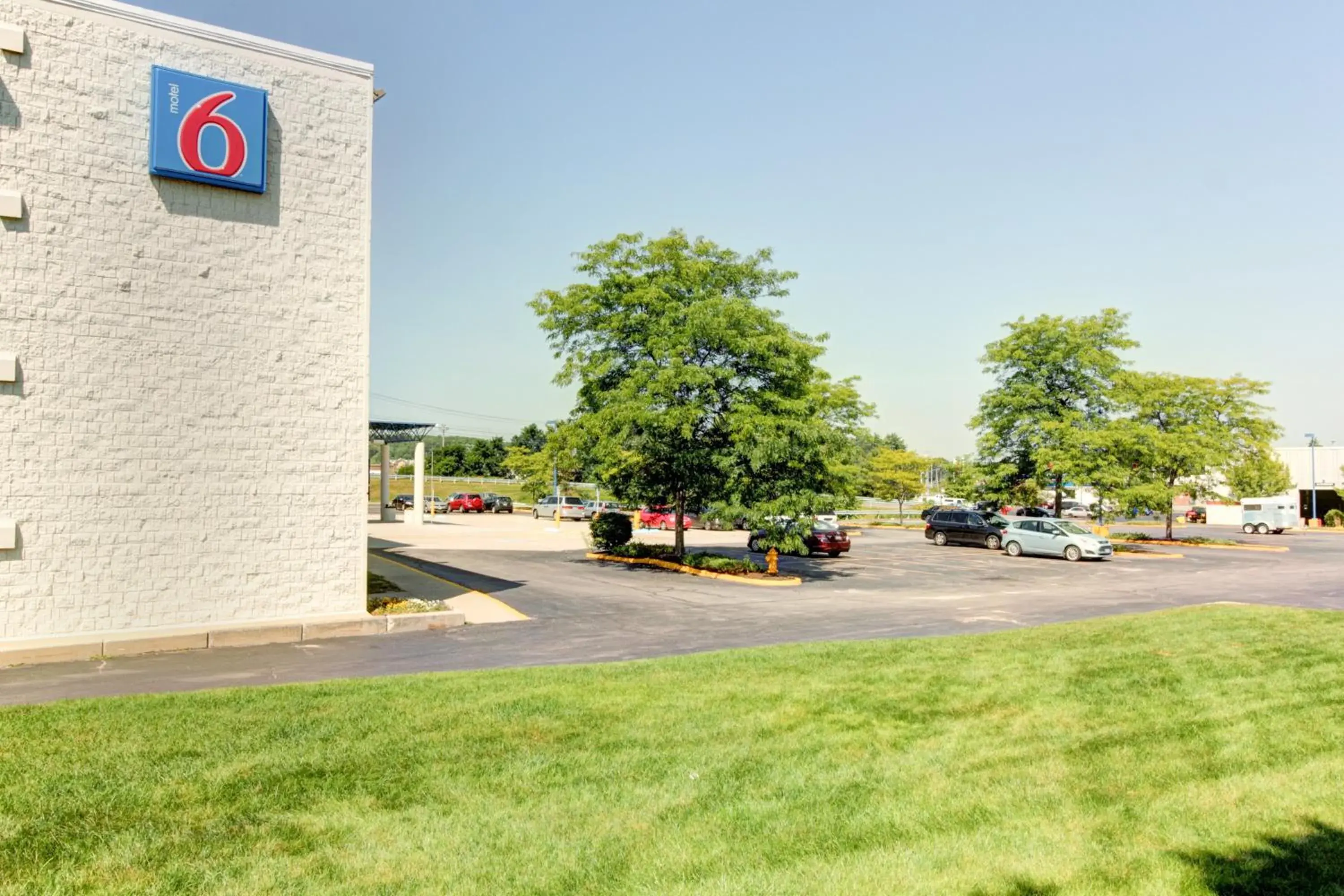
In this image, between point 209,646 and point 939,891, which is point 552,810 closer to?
point 939,891

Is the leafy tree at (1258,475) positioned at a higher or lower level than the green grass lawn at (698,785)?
higher

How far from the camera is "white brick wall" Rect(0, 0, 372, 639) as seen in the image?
12.3 metres

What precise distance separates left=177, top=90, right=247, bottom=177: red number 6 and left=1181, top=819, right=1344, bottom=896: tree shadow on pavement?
581 inches

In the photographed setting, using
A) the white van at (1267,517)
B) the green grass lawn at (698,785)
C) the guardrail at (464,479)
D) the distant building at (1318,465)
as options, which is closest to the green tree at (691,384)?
the green grass lawn at (698,785)

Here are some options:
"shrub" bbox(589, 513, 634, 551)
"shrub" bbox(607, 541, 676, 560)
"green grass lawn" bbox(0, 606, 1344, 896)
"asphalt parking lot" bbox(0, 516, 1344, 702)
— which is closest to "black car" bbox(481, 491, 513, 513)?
"asphalt parking lot" bbox(0, 516, 1344, 702)

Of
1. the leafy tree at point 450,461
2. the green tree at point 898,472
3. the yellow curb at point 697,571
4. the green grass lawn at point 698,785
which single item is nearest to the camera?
the green grass lawn at point 698,785

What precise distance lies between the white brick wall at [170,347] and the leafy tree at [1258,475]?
39665mm

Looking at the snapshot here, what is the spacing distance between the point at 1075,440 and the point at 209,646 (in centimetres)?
3343

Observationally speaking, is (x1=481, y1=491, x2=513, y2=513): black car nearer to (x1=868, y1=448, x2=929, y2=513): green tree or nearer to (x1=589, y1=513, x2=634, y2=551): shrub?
(x1=868, y1=448, x2=929, y2=513): green tree

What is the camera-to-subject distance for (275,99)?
14.4 meters

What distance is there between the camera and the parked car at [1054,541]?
31297 mm

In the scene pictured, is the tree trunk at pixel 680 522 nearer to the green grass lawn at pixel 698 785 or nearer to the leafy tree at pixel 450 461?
the green grass lawn at pixel 698 785

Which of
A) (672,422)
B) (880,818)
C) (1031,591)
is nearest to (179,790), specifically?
(880,818)

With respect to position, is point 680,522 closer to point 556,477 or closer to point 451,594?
point 451,594
